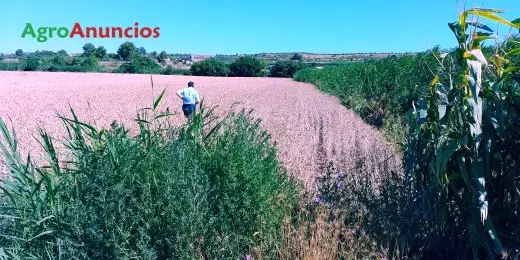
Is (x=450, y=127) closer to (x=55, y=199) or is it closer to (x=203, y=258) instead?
(x=203, y=258)

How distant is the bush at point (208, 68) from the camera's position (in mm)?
81938

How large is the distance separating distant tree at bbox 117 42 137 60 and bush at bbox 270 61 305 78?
24.8 meters

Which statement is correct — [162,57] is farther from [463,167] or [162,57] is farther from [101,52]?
[463,167]

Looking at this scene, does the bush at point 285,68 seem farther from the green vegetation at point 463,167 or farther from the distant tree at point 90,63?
the green vegetation at point 463,167

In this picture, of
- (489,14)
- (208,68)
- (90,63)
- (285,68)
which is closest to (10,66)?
(90,63)

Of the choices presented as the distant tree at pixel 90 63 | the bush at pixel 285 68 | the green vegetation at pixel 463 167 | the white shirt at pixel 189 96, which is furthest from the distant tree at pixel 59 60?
the green vegetation at pixel 463 167

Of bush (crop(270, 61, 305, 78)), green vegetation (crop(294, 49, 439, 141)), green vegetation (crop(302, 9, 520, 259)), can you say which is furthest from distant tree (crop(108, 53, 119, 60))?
green vegetation (crop(302, 9, 520, 259))

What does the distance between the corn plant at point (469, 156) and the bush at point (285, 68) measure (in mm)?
80341

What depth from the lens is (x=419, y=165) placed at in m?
3.27

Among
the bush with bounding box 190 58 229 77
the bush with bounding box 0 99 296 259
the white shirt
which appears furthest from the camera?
the bush with bounding box 190 58 229 77

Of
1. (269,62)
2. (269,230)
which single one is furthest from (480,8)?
(269,62)

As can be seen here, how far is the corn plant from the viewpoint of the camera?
9.24 ft

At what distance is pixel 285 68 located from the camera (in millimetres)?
83500

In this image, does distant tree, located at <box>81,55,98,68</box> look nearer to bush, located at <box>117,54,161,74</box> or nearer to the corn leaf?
bush, located at <box>117,54,161,74</box>
